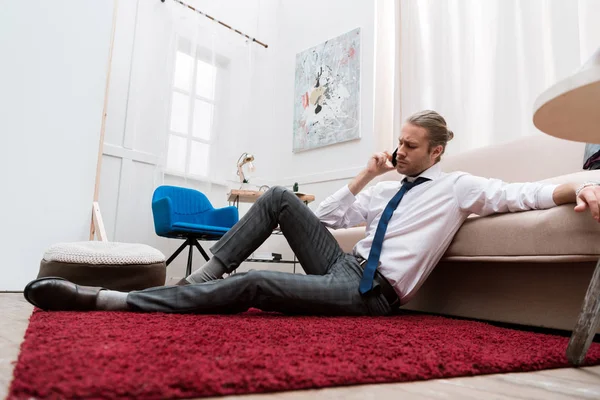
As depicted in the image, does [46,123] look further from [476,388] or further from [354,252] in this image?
[476,388]

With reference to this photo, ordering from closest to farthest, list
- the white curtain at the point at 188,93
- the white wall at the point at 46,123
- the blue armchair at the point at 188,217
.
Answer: the white wall at the point at 46,123, the blue armchair at the point at 188,217, the white curtain at the point at 188,93

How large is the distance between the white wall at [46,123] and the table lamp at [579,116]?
2507 millimetres

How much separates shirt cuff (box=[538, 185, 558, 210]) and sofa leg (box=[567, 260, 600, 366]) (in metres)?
0.40

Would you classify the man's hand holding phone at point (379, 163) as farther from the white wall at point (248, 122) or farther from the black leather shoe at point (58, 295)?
the white wall at point (248, 122)

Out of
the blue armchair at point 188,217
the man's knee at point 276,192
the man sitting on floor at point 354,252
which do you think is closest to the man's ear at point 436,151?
the man sitting on floor at point 354,252

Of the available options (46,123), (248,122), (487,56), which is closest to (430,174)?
(487,56)

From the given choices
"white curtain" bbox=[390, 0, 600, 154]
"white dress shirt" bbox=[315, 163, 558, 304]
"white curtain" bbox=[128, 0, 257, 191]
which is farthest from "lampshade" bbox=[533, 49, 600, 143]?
"white curtain" bbox=[128, 0, 257, 191]

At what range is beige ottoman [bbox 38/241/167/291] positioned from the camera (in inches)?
65.7

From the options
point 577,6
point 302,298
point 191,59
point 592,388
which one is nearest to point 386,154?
point 302,298

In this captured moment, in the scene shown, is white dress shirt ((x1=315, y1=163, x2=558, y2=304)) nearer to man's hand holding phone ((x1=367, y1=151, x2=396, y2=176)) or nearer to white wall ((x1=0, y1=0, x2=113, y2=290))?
man's hand holding phone ((x1=367, y1=151, x2=396, y2=176))

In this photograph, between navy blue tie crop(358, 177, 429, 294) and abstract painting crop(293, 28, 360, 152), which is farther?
abstract painting crop(293, 28, 360, 152)

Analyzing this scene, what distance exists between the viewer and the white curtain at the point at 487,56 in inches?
98.9

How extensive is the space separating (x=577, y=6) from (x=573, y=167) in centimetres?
119

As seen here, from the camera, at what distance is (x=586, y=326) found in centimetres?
87
